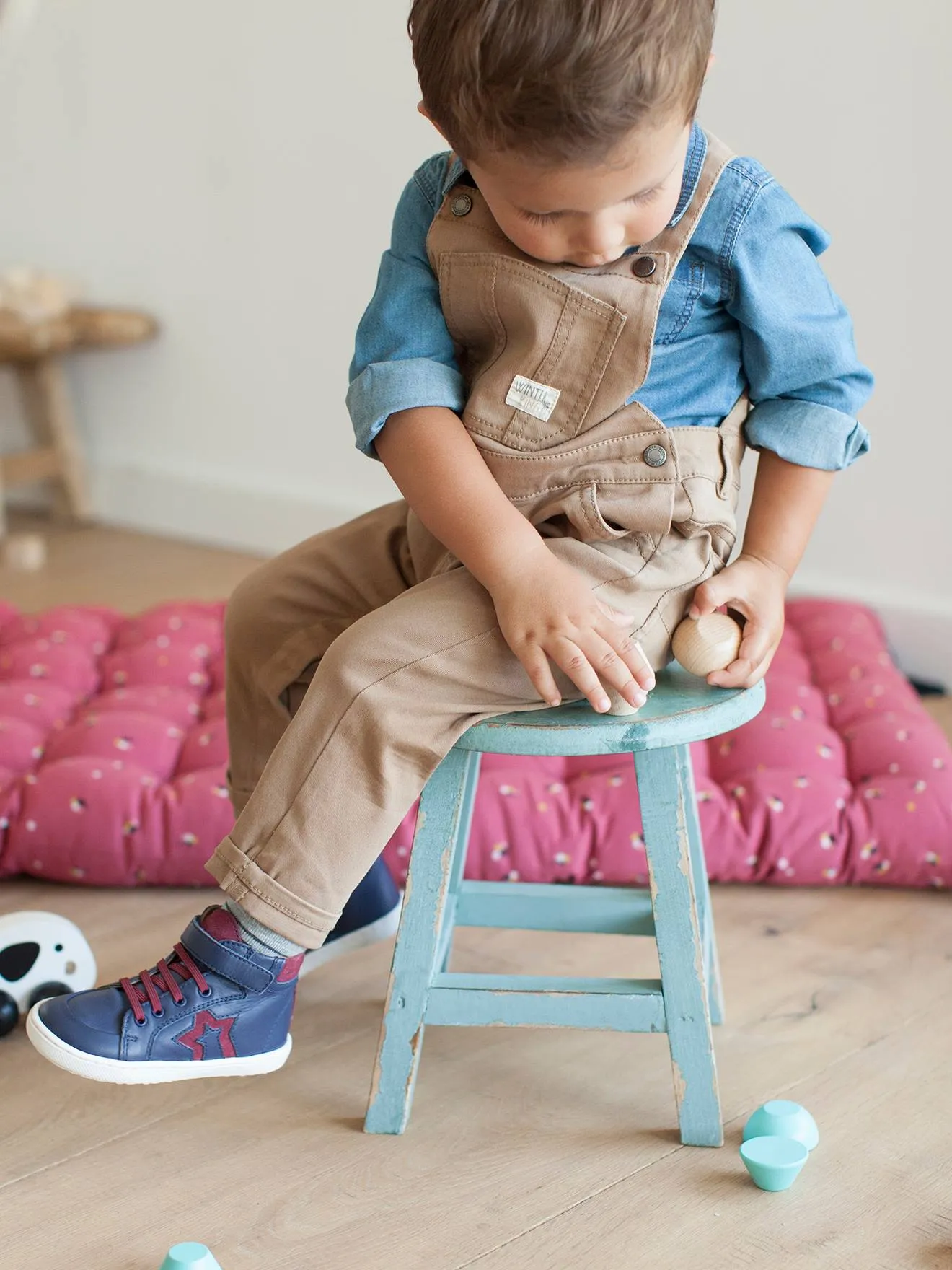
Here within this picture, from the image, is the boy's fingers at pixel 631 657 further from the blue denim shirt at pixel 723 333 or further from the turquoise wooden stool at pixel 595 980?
the blue denim shirt at pixel 723 333

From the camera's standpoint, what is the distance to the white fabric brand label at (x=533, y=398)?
978 millimetres

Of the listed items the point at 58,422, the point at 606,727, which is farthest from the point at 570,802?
the point at 58,422

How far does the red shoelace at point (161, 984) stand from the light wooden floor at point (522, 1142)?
0.41ft

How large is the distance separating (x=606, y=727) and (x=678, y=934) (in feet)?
0.54

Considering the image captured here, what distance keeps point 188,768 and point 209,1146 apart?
0.58 metres

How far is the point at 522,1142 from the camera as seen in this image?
1.02 m

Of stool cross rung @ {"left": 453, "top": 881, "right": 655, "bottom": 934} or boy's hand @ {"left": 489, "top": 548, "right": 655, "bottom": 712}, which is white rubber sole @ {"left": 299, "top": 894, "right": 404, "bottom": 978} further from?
boy's hand @ {"left": 489, "top": 548, "right": 655, "bottom": 712}

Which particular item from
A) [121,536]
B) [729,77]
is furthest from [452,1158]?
[121,536]

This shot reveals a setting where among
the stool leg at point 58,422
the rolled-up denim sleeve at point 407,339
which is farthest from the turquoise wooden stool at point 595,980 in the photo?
the stool leg at point 58,422

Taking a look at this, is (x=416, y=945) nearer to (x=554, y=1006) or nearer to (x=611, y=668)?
(x=554, y=1006)

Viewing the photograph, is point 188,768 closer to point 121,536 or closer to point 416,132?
point 416,132

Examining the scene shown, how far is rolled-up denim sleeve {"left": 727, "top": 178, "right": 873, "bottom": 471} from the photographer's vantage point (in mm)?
975

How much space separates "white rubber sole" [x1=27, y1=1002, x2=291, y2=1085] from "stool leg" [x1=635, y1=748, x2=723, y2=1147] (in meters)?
0.30

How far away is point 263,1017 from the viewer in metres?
0.98
